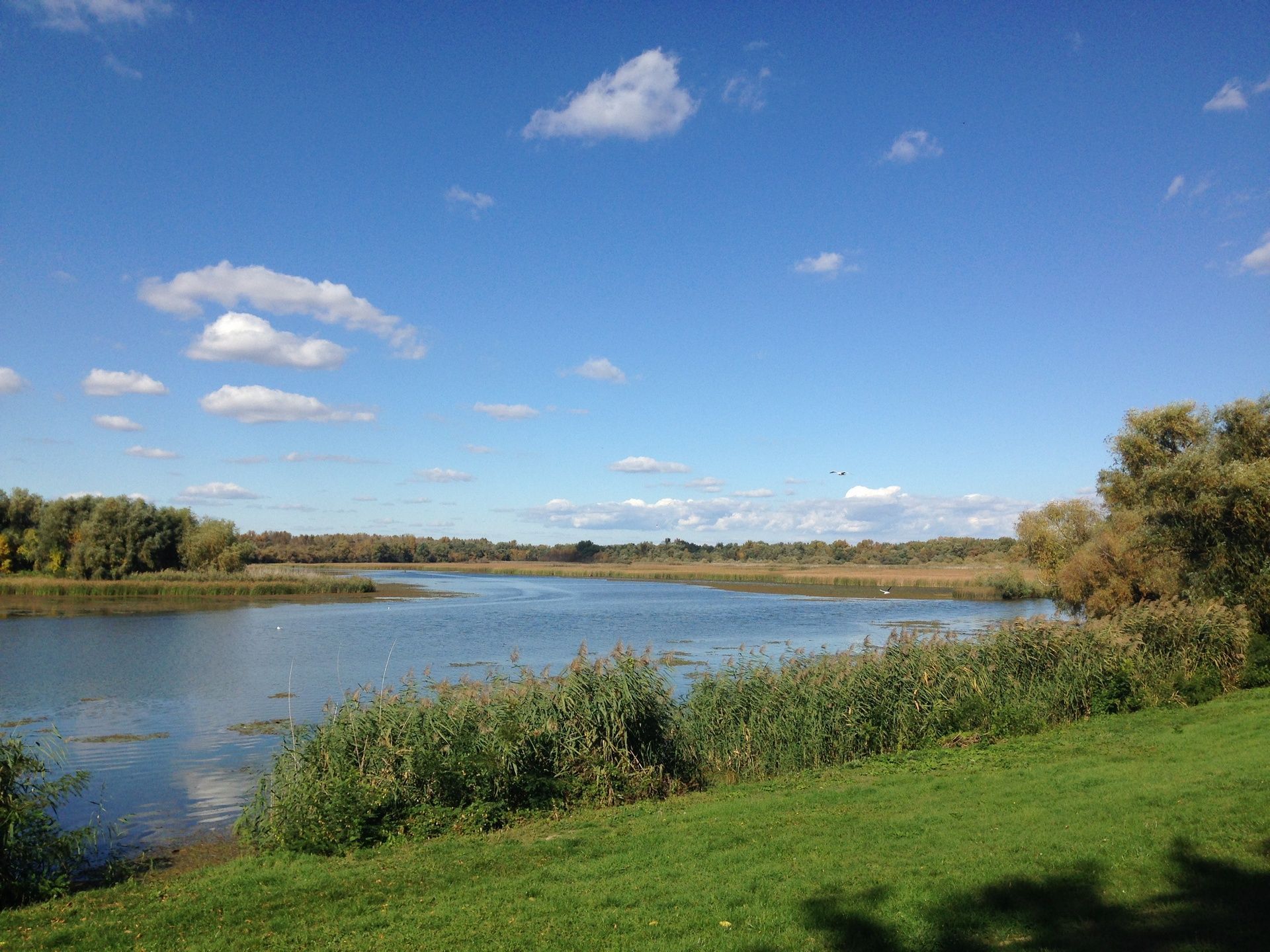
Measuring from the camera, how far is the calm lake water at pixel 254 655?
15492 millimetres

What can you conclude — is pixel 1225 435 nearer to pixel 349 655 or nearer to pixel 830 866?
pixel 830 866

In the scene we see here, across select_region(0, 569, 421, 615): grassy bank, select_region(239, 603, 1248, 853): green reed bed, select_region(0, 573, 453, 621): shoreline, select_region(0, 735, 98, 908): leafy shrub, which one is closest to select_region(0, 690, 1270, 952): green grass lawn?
select_region(0, 735, 98, 908): leafy shrub

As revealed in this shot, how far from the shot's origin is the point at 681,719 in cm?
1475

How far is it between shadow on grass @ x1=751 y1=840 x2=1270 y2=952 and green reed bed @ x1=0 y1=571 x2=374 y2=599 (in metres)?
61.2

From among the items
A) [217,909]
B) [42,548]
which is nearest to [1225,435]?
[217,909]

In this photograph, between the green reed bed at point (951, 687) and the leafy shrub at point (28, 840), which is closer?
the leafy shrub at point (28, 840)

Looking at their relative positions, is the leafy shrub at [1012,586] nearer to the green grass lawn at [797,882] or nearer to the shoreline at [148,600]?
the shoreline at [148,600]

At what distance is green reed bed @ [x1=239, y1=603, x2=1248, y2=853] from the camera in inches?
430

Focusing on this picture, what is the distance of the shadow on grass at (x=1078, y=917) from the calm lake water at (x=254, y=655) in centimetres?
1020

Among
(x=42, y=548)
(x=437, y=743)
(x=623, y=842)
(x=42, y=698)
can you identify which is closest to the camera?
(x=623, y=842)

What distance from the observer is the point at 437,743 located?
11.5 metres

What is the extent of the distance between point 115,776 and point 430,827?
8454 mm

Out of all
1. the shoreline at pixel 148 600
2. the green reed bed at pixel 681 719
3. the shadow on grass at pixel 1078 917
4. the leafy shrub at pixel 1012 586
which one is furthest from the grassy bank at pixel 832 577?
the shadow on grass at pixel 1078 917

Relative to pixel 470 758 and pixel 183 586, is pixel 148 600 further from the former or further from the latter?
pixel 470 758
